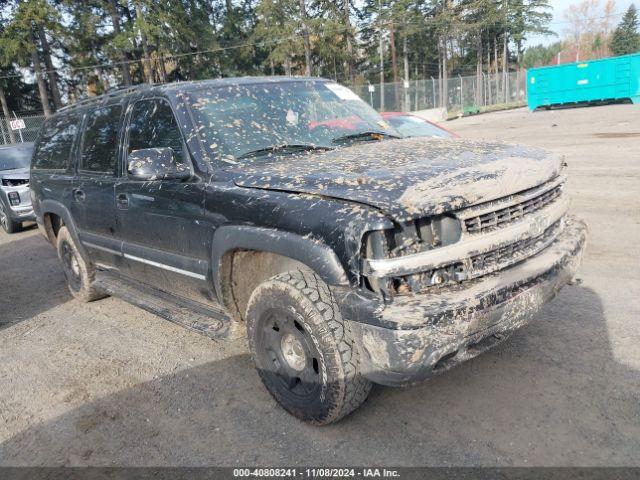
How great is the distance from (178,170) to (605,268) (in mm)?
3981

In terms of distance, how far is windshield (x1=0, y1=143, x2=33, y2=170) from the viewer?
10.5 meters

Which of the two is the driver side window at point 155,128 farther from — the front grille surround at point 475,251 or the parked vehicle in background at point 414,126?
the parked vehicle in background at point 414,126

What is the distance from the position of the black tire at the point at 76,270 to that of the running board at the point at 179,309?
1.24ft

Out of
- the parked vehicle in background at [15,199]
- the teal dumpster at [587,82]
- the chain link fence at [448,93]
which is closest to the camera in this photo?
the parked vehicle in background at [15,199]

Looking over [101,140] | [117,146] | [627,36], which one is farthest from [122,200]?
[627,36]

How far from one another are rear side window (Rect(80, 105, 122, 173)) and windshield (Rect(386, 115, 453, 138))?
4467 mm

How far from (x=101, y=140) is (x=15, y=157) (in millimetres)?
7693

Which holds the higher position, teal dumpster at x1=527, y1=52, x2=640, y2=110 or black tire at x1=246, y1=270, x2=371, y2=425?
teal dumpster at x1=527, y1=52, x2=640, y2=110

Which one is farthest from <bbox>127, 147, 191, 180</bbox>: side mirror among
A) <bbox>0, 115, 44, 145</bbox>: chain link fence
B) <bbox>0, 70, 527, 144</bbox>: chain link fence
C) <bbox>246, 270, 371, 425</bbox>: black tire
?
<bbox>0, 70, 527, 144</bbox>: chain link fence

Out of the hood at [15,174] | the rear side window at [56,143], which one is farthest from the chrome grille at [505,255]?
the hood at [15,174]

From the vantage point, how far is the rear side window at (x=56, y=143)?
16.6ft

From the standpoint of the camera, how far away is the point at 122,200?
410cm

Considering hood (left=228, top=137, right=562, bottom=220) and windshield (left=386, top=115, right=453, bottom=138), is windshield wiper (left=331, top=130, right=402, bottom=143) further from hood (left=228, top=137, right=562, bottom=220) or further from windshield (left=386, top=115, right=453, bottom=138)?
windshield (left=386, top=115, right=453, bottom=138)

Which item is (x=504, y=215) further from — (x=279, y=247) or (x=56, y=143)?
(x=56, y=143)
